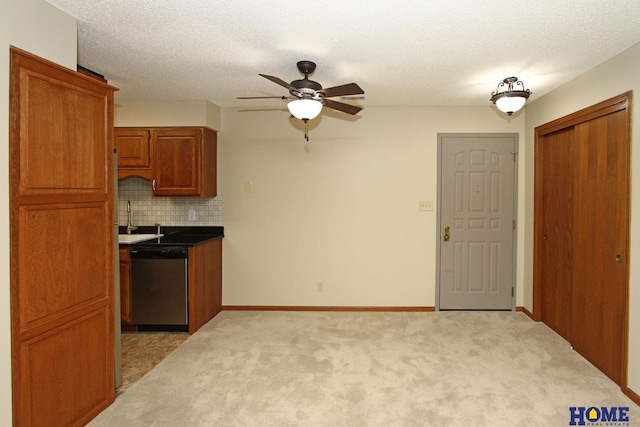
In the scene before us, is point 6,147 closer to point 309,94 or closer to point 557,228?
point 309,94

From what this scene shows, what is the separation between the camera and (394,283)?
4883mm

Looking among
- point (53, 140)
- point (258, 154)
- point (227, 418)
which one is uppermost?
point (258, 154)

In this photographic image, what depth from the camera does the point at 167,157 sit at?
178 inches

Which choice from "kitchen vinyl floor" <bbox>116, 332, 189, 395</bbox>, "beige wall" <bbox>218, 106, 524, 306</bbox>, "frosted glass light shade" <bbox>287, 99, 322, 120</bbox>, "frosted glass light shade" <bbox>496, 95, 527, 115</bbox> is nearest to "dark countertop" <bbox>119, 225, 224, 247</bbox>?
"beige wall" <bbox>218, 106, 524, 306</bbox>

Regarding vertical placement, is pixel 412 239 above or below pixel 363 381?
above

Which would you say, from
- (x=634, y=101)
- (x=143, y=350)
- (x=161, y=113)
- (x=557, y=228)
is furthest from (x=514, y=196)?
(x=143, y=350)

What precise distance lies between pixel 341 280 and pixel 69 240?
320 cm

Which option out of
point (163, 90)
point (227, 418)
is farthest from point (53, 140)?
point (163, 90)

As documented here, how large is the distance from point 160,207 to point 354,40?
327 cm

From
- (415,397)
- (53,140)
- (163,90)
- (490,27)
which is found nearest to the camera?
(53,140)

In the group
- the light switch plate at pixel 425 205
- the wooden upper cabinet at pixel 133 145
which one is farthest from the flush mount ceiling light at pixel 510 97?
the wooden upper cabinet at pixel 133 145

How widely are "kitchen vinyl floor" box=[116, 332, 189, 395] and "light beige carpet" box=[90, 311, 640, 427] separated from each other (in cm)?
10

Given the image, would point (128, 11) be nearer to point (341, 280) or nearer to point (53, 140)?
point (53, 140)

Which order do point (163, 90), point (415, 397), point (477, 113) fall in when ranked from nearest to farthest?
point (415, 397) → point (163, 90) → point (477, 113)
